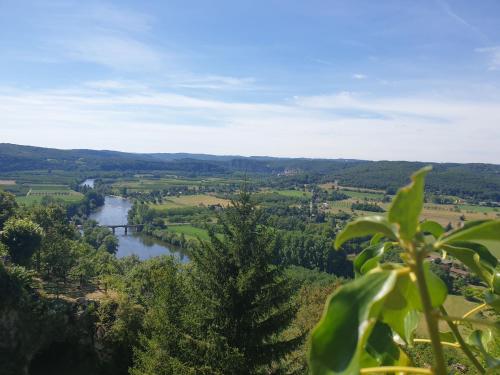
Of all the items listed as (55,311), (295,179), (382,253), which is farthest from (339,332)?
(295,179)

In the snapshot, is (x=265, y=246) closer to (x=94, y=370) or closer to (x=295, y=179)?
(x=94, y=370)

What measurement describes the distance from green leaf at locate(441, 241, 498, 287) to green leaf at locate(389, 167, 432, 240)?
306 mm

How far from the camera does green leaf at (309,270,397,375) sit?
34.2 inches

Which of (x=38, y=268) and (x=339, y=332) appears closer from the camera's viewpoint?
(x=339, y=332)

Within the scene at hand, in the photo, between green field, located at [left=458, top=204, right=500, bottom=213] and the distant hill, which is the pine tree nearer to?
green field, located at [left=458, top=204, right=500, bottom=213]

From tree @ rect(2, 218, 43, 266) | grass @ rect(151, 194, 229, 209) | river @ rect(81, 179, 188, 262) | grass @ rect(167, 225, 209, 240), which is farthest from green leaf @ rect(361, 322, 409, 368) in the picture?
grass @ rect(151, 194, 229, 209)

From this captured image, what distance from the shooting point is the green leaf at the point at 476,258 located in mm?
1208

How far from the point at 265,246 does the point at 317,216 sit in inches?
3267

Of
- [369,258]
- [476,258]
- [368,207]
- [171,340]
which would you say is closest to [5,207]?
[171,340]

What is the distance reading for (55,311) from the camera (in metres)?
17.0

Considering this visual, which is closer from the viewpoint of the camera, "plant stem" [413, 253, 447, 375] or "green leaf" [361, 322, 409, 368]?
"plant stem" [413, 253, 447, 375]

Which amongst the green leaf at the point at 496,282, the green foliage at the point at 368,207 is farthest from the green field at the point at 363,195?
the green leaf at the point at 496,282

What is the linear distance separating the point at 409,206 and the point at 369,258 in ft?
1.77

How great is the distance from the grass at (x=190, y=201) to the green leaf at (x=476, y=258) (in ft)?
326
